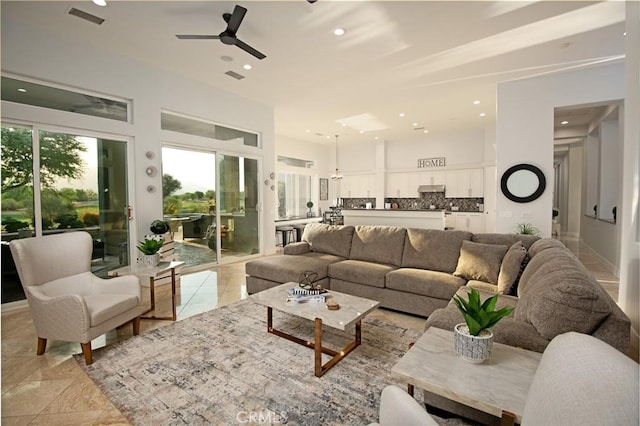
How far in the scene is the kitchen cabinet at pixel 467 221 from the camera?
865 centimetres

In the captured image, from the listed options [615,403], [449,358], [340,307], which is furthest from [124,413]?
[615,403]

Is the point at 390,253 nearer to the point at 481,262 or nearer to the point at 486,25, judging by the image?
the point at 481,262

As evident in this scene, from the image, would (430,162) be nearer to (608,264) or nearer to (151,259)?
(608,264)

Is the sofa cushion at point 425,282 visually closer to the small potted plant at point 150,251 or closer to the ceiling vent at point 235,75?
the small potted plant at point 150,251

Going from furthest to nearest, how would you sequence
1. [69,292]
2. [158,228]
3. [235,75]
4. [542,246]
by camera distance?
[235,75] → [158,228] → [542,246] → [69,292]

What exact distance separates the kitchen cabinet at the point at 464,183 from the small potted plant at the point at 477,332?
27.1ft

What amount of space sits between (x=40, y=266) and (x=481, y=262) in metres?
4.30

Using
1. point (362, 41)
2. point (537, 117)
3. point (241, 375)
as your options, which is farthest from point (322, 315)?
point (537, 117)

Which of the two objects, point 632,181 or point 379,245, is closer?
point 632,181

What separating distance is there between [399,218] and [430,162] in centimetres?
520

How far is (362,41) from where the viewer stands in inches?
151

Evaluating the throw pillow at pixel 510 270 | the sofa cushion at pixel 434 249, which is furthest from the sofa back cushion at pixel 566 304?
the sofa cushion at pixel 434 249

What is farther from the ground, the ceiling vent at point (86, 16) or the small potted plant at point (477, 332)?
the ceiling vent at point (86, 16)

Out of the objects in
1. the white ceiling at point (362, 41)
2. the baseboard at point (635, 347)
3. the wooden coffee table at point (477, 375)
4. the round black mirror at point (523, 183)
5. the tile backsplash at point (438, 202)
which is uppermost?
the white ceiling at point (362, 41)
